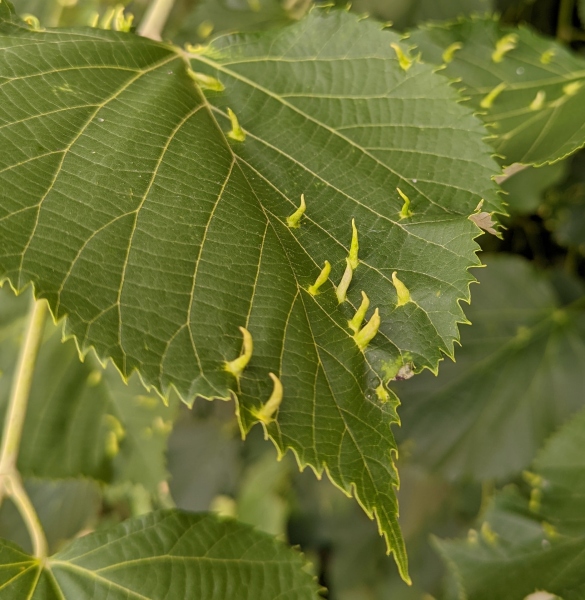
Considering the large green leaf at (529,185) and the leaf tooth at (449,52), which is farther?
the large green leaf at (529,185)

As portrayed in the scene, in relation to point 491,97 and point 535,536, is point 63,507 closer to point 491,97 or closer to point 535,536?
point 535,536

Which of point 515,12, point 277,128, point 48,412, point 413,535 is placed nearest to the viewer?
point 277,128

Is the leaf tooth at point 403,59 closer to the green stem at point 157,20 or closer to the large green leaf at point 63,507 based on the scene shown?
the green stem at point 157,20

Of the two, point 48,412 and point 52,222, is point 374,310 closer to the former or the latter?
point 52,222

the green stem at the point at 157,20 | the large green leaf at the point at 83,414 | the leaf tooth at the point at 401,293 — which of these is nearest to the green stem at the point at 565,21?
the green stem at the point at 157,20

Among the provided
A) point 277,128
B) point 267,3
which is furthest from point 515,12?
point 277,128

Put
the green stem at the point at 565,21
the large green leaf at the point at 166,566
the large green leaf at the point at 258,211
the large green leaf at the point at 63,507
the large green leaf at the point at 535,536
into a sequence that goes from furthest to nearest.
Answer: the large green leaf at the point at 63,507, the green stem at the point at 565,21, the large green leaf at the point at 535,536, the large green leaf at the point at 166,566, the large green leaf at the point at 258,211

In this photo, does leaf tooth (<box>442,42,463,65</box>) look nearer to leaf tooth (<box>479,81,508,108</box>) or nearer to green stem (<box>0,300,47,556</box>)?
leaf tooth (<box>479,81,508,108</box>)
